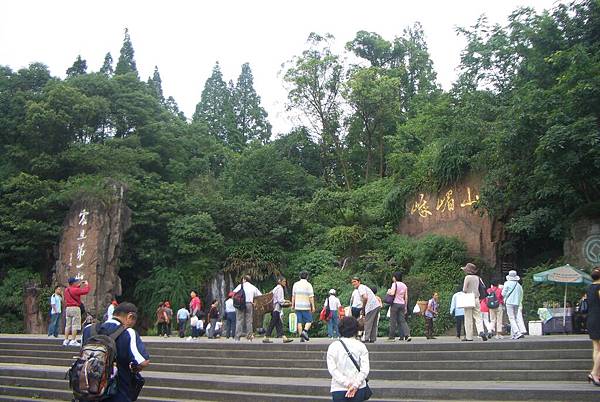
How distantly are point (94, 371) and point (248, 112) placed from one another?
4278 centimetres

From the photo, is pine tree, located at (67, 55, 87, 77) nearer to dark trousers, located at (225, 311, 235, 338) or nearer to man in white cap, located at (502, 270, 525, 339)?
dark trousers, located at (225, 311, 235, 338)

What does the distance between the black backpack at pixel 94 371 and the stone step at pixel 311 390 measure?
4.10 meters

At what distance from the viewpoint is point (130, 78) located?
36.8 meters

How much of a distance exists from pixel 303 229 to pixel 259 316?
25.6 ft

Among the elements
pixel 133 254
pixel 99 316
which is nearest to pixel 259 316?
pixel 99 316

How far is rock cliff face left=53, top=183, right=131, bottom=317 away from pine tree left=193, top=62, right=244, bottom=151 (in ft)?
61.6

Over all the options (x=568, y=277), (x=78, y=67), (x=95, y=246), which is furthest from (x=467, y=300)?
(x=78, y=67)

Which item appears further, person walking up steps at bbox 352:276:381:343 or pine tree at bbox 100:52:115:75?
pine tree at bbox 100:52:115:75

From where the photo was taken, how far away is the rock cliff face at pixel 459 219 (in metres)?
21.6

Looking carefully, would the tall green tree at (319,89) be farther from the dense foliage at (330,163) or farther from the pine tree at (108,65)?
the pine tree at (108,65)

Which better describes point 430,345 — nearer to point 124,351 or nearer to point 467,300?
point 467,300

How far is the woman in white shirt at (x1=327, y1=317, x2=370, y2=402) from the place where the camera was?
521 centimetres

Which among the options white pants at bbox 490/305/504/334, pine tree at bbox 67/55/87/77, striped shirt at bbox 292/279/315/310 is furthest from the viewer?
pine tree at bbox 67/55/87/77

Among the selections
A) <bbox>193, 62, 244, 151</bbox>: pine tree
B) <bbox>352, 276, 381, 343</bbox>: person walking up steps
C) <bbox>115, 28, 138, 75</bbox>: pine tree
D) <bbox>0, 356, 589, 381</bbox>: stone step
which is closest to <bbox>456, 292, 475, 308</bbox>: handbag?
<bbox>352, 276, 381, 343</bbox>: person walking up steps
